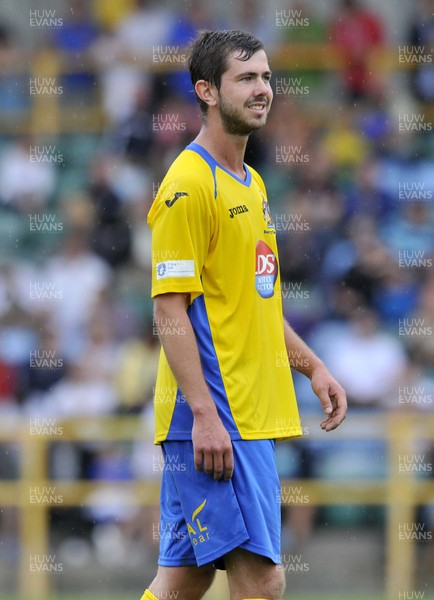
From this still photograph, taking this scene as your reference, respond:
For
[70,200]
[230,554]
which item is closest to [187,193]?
[230,554]

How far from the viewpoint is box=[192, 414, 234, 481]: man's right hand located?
4.24m

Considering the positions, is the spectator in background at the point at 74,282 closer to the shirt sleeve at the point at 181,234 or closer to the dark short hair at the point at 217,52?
the dark short hair at the point at 217,52

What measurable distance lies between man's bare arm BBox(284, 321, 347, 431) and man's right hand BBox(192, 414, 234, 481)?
52 cm

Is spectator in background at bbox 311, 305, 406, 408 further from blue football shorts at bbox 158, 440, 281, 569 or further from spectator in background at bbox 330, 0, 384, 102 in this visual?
blue football shorts at bbox 158, 440, 281, 569

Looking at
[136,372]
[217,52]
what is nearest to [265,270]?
[217,52]

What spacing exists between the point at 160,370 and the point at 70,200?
270 inches

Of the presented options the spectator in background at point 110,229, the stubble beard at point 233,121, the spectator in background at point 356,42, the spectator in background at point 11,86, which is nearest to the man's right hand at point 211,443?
the stubble beard at point 233,121

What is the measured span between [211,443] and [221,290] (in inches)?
21.0

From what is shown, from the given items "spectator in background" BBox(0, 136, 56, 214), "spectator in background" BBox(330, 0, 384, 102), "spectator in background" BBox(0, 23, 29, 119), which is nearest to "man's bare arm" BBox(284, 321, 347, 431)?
"spectator in background" BBox(0, 136, 56, 214)

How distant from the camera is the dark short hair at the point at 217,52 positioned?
14.8ft

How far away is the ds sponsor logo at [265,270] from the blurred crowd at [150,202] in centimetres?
470

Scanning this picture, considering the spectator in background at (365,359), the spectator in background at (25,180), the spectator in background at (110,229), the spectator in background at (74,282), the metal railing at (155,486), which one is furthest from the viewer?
the spectator in background at (25,180)

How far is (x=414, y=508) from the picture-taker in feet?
29.3

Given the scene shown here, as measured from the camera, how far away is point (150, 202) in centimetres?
1119
